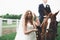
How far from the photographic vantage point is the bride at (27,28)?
2715mm

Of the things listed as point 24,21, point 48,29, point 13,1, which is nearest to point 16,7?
point 13,1

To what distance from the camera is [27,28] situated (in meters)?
2.72

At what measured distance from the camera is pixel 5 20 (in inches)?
113

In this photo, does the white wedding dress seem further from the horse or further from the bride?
the horse

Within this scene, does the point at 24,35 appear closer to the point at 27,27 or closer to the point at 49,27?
the point at 27,27

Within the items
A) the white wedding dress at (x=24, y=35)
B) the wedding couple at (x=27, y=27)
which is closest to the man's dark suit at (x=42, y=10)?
the wedding couple at (x=27, y=27)

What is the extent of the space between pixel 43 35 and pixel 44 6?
1.10ft

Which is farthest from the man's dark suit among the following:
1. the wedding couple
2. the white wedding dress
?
the white wedding dress

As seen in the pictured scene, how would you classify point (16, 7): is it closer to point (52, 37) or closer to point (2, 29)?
point (2, 29)

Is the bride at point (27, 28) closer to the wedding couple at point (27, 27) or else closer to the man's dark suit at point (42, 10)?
the wedding couple at point (27, 27)

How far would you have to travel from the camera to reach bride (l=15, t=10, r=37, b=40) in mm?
2715

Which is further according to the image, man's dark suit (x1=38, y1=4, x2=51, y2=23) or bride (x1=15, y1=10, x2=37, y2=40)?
man's dark suit (x1=38, y1=4, x2=51, y2=23)

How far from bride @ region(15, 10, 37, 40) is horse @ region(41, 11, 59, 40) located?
11 centimetres

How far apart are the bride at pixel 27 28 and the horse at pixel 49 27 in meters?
0.11
